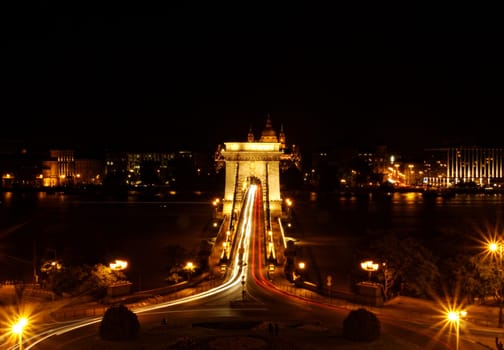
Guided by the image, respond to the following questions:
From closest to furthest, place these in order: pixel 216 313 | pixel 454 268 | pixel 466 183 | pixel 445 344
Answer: pixel 445 344
pixel 216 313
pixel 454 268
pixel 466 183

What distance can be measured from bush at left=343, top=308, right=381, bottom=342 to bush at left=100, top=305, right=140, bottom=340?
552 cm

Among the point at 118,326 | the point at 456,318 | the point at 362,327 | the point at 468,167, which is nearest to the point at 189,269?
the point at 118,326

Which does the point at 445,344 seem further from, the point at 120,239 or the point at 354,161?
the point at 354,161

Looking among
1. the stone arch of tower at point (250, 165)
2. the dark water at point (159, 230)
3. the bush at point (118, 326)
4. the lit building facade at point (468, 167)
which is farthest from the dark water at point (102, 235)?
the lit building facade at point (468, 167)

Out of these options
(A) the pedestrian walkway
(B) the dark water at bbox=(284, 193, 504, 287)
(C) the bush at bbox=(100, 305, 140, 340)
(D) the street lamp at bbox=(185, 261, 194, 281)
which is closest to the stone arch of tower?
(B) the dark water at bbox=(284, 193, 504, 287)

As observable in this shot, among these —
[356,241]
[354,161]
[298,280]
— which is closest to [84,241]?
[356,241]

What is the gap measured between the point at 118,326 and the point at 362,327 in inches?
242

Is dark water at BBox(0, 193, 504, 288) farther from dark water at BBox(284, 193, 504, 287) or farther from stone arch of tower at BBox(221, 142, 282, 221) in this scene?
stone arch of tower at BBox(221, 142, 282, 221)

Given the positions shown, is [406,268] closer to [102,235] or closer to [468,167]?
[102,235]

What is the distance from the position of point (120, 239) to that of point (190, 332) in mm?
31716

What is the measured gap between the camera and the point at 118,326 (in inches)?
659

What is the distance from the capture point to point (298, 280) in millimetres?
25625

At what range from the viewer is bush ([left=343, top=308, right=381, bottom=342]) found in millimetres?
16719

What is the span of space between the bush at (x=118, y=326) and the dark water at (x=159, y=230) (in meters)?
13.9
